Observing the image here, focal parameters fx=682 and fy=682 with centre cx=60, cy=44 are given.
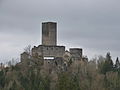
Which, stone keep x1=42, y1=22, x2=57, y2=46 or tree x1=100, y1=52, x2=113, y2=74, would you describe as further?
stone keep x1=42, y1=22, x2=57, y2=46

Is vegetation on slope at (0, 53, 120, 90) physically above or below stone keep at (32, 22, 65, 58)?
below

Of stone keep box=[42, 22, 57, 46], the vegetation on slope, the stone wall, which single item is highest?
stone keep box=[42, 22, 57, 46]

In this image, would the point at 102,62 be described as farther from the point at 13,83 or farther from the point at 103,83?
the point at 13,83

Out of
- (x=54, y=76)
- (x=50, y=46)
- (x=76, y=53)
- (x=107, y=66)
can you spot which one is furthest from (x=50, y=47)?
(x=54, y=76)

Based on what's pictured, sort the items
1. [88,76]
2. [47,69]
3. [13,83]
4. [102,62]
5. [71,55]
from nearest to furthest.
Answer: [13,83] < [88,76] < [47,69] < [102,62] < [71,55]

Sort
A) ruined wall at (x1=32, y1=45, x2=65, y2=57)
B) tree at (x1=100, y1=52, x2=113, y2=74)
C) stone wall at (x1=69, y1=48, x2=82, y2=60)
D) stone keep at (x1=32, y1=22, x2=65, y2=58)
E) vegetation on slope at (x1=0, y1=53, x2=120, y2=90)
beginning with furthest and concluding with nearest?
stone wall at (x1=69, y1=48, x2=82, y2=60), stone keep at (x1=32, y1=22, x2=65, y2=58), ruined wall at (x1=32, y1=45, x2=65, y2=57), tree at (x1=100, y1=52, x2=113, y2=74), vegetation on slope at (x1=0, y1=53, x2=120, y2=90)

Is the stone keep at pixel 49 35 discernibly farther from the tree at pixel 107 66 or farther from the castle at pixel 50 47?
the tree at pixel 107 66

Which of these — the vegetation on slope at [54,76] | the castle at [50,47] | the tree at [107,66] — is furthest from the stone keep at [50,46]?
the tree at [107,66]

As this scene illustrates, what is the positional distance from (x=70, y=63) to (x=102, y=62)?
5522mm

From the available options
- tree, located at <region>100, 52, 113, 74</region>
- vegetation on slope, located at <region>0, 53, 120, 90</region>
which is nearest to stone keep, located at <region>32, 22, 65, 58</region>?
vegetation on slope, located at <region>0, 53, 120, 90</region>

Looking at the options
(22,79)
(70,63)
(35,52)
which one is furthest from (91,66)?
(22,79)

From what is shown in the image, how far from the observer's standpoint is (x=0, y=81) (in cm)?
7844

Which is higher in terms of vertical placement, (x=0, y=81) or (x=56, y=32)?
(x=56, y=32)

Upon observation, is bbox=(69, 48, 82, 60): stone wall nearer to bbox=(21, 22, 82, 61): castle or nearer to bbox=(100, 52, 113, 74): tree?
bbox=(21, 22, 82, 61): castle
